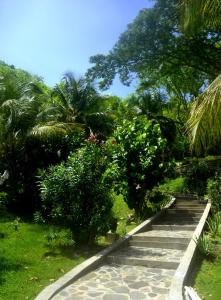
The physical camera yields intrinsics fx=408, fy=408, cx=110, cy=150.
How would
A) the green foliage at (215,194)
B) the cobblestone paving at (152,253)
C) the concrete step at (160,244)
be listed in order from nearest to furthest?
the cobblestone paving at (152,253) < the concrete step at (160,244) < the green foliage at (215,194)

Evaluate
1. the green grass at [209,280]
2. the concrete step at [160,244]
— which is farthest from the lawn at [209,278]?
the concrete step at [160,244]

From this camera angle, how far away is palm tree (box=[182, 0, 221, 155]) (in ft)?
25.3

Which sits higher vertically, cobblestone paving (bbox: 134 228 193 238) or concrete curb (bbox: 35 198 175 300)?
cobblestone paving (bbox: 134 228 193 238)

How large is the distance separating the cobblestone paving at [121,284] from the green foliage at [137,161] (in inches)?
212

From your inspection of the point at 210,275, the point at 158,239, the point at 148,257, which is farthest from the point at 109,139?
the point at 210,275

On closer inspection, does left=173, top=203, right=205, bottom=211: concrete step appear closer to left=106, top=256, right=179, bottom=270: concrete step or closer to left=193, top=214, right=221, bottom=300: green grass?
left=193, top=214, right=221, bottom=300: green grass

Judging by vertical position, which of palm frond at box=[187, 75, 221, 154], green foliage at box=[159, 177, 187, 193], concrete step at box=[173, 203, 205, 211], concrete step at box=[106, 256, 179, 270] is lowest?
concrete step at box=[106, 256, 179, 270]

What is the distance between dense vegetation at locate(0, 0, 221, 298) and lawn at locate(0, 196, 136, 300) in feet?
0.94

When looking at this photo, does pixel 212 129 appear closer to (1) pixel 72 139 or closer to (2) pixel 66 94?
(1) pixel 72 139

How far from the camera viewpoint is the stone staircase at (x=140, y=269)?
7.29 metres

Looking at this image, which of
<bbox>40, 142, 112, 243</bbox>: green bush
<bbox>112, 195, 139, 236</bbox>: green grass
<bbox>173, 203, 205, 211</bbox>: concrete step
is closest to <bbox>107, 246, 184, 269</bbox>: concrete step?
<bbox>40, 142, 112, 243</bbox>: green bush

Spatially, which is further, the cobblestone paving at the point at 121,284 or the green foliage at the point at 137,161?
the green foliage at the point at 137,161

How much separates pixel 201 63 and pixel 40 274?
15.4m

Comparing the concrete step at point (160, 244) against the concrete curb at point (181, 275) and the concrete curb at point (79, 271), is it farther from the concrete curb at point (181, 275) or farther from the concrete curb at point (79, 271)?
the concrete curb at point (181, 275)
